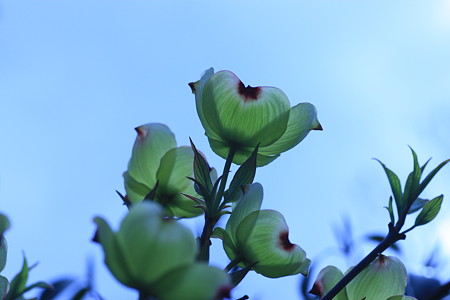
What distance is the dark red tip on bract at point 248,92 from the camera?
0.52 meters

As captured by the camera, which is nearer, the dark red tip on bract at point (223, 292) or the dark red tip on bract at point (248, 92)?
the dark red tip on bract at point (223, 292)

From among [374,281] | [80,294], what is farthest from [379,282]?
[80,294]

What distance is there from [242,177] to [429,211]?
168mm

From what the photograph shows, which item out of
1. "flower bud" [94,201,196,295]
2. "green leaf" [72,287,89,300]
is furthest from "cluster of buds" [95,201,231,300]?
"green leaf" [72,287,89,300]

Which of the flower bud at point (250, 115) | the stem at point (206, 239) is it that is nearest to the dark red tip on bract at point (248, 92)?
the flower bud at point (250, 115)

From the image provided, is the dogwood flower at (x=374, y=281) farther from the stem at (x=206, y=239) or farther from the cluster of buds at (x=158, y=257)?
the cluster of buds at (x=158, y=257)

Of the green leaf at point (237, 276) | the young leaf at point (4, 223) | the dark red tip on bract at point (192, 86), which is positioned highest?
the dark red tip on bract at point (192, 86)

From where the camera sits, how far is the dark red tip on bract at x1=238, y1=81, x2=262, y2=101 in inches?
20.5

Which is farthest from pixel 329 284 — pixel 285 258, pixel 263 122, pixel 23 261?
pixel 23 261

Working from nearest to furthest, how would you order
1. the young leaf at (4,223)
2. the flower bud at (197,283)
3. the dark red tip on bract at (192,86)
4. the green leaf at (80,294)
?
the flower bud at (197,283) < the young leaf at (4,223) < the dark red tip on bract at (192,86) < the green leaf at (80,294)

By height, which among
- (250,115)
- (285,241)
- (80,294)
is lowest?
(80,294)

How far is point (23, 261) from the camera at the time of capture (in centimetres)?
53

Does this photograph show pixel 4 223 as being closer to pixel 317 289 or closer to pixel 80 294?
pixel 317 289

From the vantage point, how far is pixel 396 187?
51cm
